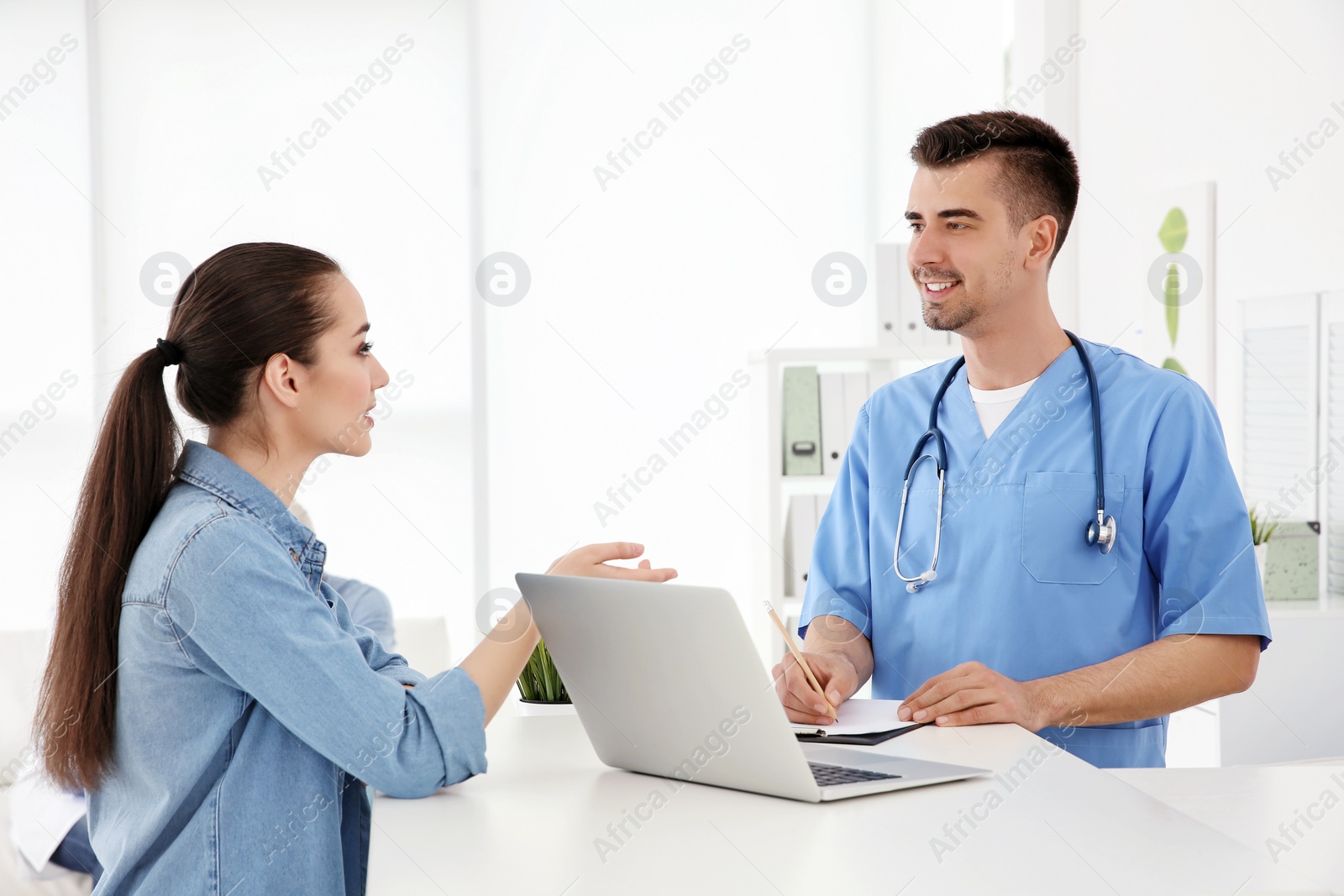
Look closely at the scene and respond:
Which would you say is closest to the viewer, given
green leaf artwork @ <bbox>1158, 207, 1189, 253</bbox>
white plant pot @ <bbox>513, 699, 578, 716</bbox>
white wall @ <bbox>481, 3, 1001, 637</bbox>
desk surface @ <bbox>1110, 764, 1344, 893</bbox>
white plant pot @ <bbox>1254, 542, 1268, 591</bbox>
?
desk surface @ <bbox>1110, 764, 1344, 893</bbox>

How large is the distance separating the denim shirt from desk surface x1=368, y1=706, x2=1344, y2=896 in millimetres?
75

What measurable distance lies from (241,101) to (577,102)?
3.91 ft

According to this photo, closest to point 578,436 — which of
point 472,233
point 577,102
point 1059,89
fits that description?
point 472,233

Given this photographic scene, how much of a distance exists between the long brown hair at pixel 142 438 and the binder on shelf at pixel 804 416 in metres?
2.36

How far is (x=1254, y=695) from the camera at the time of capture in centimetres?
233

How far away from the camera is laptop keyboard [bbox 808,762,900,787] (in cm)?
101

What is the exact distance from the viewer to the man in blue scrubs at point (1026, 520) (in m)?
1.48

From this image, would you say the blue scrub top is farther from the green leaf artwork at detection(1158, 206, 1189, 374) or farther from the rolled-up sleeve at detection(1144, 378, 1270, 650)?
the green leaf artwork at detection(1158, 206, 1189, 374)

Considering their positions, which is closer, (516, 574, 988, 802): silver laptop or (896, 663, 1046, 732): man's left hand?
(516, 574, 988, 802): silver laptop

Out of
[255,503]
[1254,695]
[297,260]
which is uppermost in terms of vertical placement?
[297,260]

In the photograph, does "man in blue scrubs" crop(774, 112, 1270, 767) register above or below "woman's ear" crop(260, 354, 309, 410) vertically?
below

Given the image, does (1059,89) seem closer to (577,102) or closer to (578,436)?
(577,102)

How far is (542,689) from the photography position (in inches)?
64.9

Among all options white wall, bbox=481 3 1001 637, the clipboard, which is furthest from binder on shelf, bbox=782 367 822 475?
the clipboard
